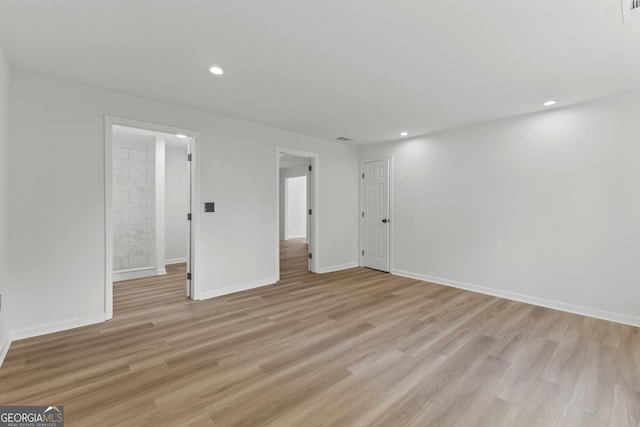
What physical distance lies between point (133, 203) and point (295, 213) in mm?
6808

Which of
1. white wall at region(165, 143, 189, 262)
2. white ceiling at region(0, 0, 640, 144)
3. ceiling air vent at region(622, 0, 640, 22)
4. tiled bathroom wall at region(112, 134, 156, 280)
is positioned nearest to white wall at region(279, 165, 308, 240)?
white wall at region(165, 143, 189, 262)

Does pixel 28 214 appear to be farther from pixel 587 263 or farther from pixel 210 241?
pixel 587 263

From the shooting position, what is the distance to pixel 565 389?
6.53 feet

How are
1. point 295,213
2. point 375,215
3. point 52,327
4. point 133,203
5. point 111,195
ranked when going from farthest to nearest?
point 295,213 < point 375,215 < point 133,203 < point 111,195 < point 52,327

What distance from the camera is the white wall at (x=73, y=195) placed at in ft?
8.78

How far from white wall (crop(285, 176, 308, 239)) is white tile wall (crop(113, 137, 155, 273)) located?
19.5 feet

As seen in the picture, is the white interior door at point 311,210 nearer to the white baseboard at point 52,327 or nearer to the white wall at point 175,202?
the white wall at point 175,202

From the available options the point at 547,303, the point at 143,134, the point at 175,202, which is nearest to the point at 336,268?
the point at 547,303

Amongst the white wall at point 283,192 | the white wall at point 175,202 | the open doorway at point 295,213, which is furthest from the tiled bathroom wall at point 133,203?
the white wall at point 283,192

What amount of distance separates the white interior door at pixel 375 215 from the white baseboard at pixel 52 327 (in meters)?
4.46

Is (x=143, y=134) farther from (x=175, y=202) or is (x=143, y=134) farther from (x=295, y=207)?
(x=295, y=207)

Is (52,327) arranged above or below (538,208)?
below

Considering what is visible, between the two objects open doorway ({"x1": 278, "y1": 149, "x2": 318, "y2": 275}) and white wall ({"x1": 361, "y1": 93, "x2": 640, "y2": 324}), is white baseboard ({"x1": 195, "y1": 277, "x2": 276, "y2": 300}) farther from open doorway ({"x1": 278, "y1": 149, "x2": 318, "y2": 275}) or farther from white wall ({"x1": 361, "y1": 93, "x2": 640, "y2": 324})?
white wall ({"x1": 361, "y1": 93, "x2": 640, "y2": 324})

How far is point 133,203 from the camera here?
17.6ft
